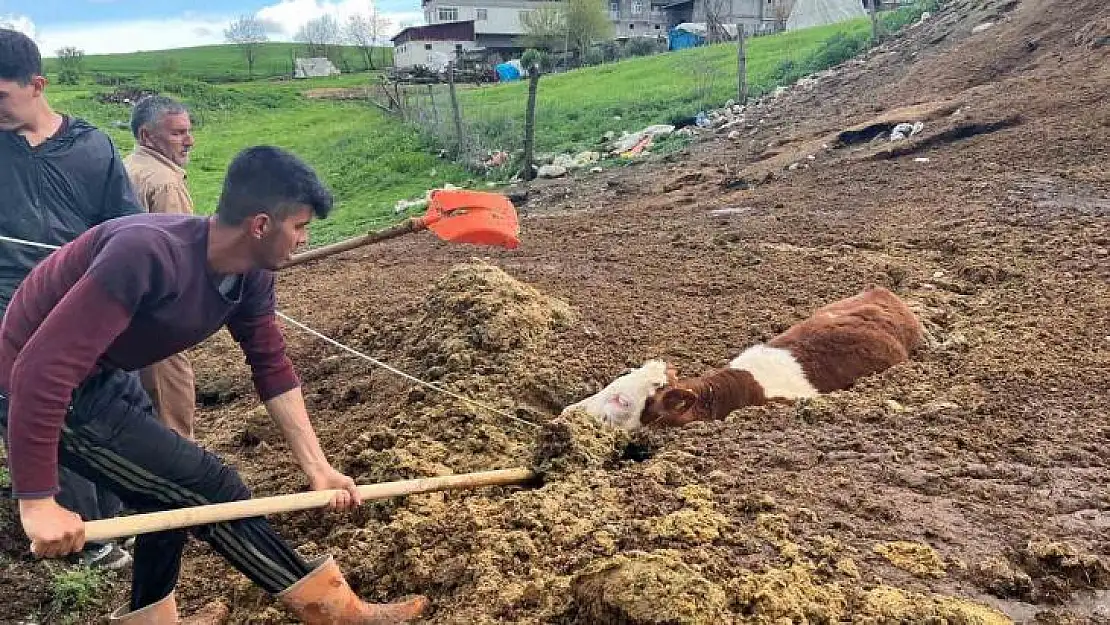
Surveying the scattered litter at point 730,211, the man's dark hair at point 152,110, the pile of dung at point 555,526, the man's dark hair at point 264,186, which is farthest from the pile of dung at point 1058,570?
the scattered litter at point 730,211

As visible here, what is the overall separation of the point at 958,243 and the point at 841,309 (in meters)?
2.19

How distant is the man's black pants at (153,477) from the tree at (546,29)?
204ft

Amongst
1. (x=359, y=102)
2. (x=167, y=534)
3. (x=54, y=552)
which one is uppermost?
(x=359, y=102)

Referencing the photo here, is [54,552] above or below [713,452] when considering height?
above

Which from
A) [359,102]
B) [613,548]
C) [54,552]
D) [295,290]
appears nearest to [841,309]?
[613,548]

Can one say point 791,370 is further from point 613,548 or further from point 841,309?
point 613,548

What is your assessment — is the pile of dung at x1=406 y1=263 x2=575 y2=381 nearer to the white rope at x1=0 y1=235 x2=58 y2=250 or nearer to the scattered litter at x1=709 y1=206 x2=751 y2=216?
the white rope at x1=0 y1=235 x2=58 y2=250

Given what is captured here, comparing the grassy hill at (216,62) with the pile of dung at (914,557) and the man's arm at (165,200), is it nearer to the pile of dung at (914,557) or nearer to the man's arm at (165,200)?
the man's arm at (165,200)

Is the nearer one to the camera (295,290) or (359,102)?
(295,290)

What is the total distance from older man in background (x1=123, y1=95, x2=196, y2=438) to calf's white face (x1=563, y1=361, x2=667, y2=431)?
207 cm

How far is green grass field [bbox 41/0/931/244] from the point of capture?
1897cm

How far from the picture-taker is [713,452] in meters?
3.97

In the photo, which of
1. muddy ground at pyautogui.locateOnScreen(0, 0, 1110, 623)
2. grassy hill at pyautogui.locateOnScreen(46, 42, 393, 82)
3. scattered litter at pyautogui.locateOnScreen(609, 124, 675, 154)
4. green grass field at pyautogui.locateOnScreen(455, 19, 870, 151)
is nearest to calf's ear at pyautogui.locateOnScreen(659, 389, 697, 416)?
muddy ground at pyautogui.locateOnScreen(0, 0, 1110, 623)

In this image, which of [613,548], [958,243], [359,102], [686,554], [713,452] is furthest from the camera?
[359,102]
